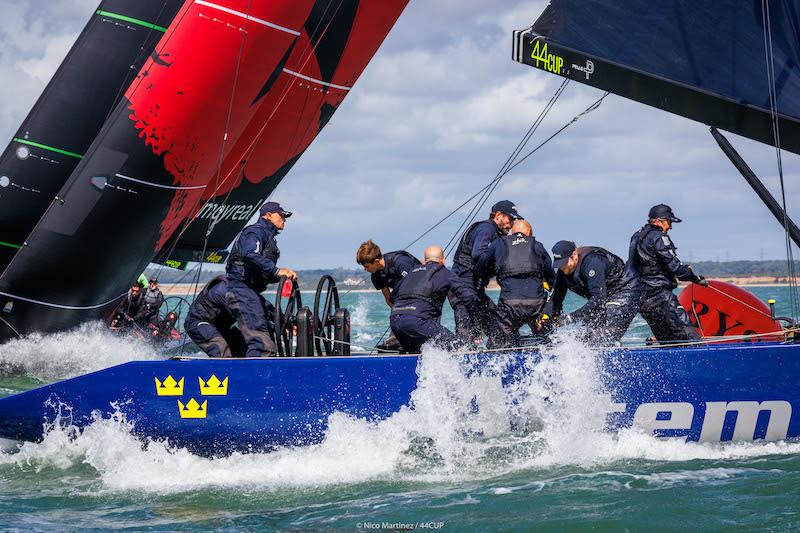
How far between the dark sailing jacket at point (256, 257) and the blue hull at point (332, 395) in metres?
0.79

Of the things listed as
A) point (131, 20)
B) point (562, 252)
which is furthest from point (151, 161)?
point (562, 252)

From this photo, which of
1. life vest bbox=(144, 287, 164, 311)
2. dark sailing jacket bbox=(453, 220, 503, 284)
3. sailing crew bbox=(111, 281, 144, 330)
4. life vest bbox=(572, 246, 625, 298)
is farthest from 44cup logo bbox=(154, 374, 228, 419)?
life vest bbox=(144, 287, 164, 311)

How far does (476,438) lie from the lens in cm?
636

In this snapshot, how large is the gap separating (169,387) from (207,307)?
37.0 inches

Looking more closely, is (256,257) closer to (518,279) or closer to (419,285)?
(419,285)

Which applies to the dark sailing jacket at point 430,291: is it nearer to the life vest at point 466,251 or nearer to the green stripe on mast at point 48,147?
the life vest at point 466,251

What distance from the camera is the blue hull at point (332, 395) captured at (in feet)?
20.3

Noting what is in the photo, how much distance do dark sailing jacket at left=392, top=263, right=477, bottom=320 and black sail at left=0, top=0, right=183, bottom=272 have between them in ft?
17.7

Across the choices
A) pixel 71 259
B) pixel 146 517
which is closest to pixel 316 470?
pixel 146 517

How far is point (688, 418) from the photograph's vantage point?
6.23m

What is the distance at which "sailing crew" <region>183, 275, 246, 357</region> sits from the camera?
286 inches

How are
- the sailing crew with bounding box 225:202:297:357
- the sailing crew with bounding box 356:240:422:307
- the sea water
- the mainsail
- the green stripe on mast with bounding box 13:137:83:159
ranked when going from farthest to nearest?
the green stripe on mast with bounding box 13:137:83:159 < the mainsail < the sailing crew with bounding box 356:240:422:307 < the sailing crew with bounding box 225:202:297:357 < the sea water

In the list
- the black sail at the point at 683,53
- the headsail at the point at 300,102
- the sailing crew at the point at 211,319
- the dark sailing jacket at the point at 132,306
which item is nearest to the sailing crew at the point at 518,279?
the black sail at the point at 683,53

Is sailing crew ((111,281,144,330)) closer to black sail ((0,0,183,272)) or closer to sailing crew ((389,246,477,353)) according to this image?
black sail ((0,0,183,272))
